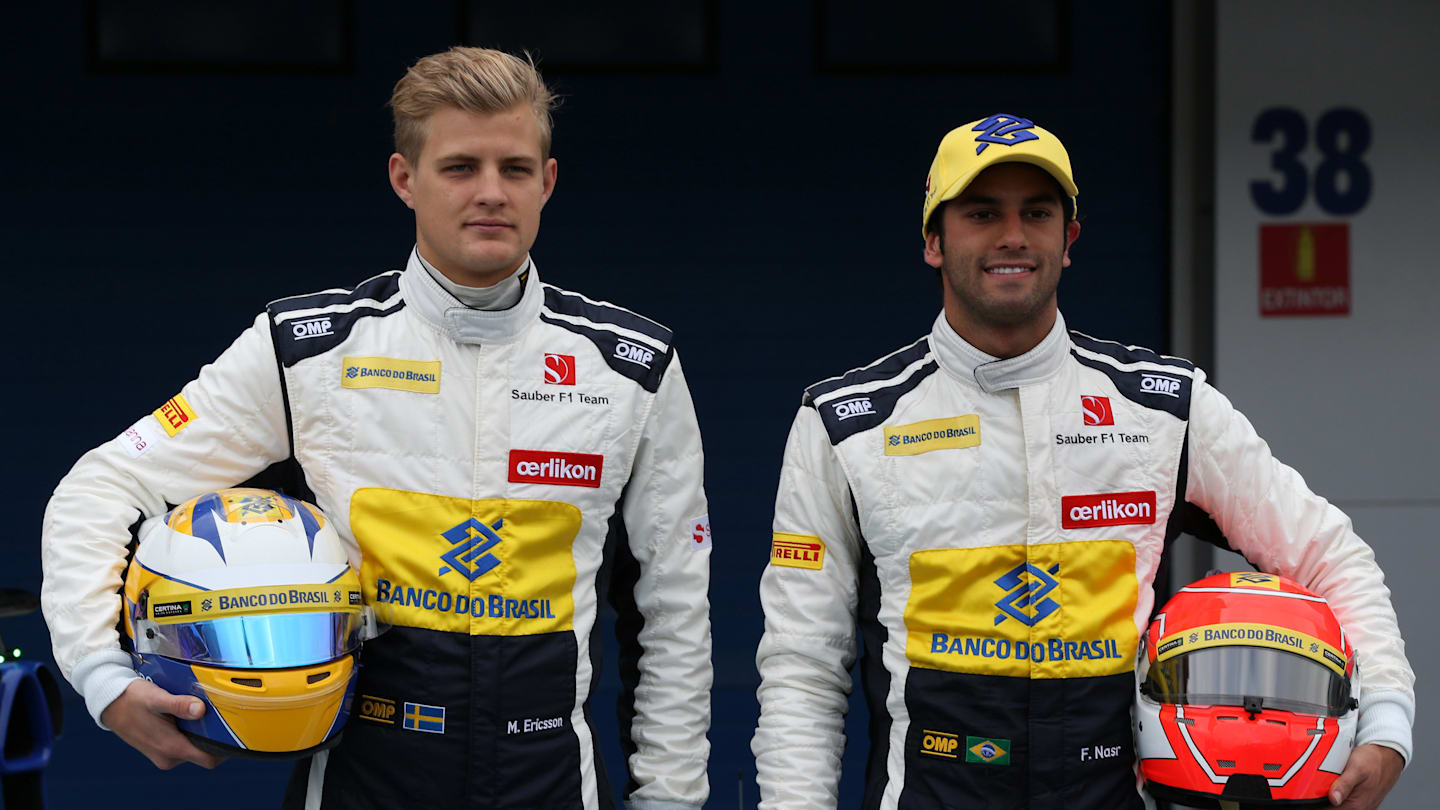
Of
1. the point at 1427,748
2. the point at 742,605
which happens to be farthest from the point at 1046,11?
the point at 1427,748

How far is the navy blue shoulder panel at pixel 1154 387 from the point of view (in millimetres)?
2541

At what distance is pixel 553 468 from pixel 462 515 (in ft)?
0.56

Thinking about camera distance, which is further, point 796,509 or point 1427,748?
point 1427,748

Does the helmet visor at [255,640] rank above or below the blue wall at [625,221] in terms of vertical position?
below

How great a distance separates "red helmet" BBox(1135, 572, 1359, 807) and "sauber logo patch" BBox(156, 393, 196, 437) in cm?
166

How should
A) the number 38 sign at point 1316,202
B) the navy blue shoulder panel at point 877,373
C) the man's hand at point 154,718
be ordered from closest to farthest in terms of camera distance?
the man's hand at point 154,718
the navy blue shoulder panel at point 877,373
the number 38 sign at point 1316,202

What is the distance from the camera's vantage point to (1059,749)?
7.86 feet

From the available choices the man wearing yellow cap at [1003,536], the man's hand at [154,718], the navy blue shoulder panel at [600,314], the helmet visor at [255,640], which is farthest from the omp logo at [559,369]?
the man's hand at [154,718]

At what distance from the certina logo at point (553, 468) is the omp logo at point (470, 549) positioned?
0.10m

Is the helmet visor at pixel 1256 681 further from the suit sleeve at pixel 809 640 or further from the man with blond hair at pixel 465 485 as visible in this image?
the man with blond hair at pixel 465 485

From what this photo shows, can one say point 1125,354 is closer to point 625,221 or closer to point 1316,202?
point 1316,202

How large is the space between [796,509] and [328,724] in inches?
33.7

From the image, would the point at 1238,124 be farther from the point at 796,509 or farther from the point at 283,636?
the point at 283,636

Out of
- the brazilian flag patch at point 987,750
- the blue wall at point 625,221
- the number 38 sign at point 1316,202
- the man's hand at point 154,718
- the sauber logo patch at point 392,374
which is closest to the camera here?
the man's hand at point 154,718
